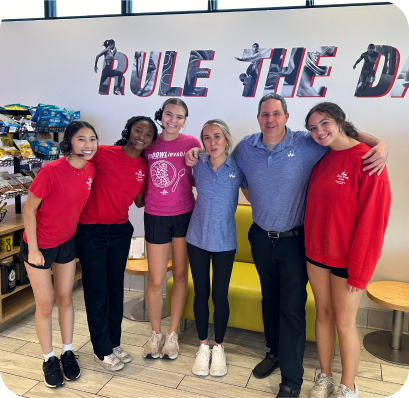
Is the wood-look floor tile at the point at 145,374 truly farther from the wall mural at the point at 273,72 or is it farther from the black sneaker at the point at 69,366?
the wall mural at the point at 273,72

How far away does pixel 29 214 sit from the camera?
85.4 inches

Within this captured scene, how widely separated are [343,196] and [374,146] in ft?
1.03

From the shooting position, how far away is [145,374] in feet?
8.41

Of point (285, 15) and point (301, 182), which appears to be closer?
point (301, 182)

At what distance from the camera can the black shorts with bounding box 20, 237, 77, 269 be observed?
2277 millimetres

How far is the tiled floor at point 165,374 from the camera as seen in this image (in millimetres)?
2395

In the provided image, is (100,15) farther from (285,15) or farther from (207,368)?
(207,368)

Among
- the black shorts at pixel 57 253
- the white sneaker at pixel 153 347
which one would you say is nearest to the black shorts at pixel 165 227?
the black shorts at pixel 57 253

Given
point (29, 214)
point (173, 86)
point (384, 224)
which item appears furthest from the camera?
point (173, 86)

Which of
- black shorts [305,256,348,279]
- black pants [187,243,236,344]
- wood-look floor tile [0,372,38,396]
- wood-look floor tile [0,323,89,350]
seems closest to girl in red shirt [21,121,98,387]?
wood-look floor tile [0,372,38,396]

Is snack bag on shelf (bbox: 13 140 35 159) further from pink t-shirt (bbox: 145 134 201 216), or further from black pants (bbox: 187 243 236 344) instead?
black pants (bbox: 187 243 236 344)

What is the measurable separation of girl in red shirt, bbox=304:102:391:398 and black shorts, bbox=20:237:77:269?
1388mm

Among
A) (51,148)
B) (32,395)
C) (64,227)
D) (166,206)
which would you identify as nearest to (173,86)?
(51,148)

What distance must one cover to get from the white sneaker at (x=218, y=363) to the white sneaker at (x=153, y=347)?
40 cm
